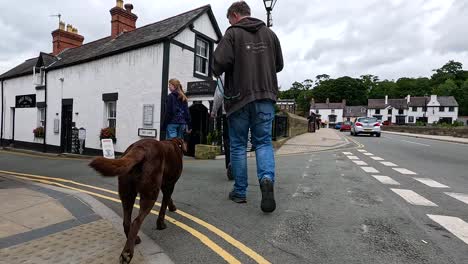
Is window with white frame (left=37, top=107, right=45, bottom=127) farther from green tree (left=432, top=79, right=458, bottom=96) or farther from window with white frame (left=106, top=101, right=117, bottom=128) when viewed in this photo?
green tree (left=432, top=79, right=458, bottom=96)

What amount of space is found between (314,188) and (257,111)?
204 cm

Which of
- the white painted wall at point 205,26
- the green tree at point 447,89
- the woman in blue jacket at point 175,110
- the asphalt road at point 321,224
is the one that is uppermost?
the green tree at point 447,89

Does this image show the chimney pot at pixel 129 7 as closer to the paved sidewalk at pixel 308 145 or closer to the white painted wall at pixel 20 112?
the white painted wall at pixel 20 112

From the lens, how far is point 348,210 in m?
3.67

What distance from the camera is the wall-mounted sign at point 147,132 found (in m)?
11.9

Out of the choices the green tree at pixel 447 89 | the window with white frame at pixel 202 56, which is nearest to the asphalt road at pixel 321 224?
the window with white frame at pixel 202 56

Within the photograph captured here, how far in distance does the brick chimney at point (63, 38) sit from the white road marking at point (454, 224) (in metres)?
24.0

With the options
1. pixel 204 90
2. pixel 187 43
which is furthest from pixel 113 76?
pixel 204 90

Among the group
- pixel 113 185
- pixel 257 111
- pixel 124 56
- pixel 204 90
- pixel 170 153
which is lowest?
pixel 113 185

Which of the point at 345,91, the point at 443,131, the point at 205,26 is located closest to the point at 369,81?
the point at 345,91

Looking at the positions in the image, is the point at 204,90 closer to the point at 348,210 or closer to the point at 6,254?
the point at 348,210

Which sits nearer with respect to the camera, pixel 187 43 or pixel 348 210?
pixel 348 210

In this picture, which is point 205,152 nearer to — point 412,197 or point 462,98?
point 412,197

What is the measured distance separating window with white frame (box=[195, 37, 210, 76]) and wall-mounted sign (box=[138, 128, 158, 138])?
360 cm
